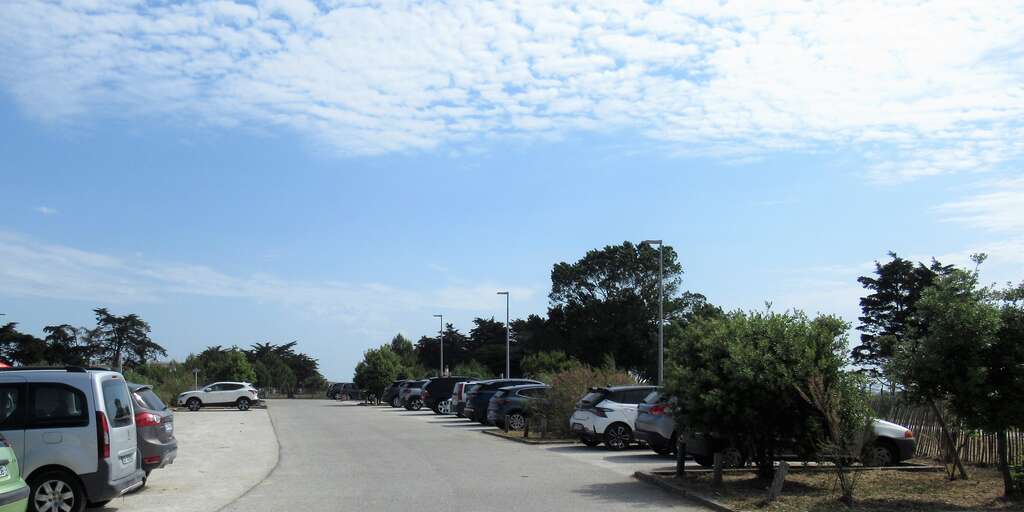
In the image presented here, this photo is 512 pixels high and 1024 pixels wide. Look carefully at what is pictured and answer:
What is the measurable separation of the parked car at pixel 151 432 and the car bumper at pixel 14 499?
4.05 meters

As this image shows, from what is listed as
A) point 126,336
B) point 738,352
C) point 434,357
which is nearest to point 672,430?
point 738,352

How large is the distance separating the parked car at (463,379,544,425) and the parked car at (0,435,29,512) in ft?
83.9

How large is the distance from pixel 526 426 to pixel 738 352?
43.3 ft

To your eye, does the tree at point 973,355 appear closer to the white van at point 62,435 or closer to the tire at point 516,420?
the white van at point 62,435

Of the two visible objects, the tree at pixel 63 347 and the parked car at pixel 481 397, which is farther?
the tree at pixel 63 347

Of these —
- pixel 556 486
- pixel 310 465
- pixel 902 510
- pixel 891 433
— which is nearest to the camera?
pixel 902 510

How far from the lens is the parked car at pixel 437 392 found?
148 feet

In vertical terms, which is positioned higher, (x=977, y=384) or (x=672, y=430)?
(x=977, y=384)

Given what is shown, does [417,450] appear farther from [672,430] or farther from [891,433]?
[891,433]

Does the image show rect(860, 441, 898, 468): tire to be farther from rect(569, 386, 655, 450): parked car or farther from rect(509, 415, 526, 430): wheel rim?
rect(509, 415, 526, 430): wheel rim

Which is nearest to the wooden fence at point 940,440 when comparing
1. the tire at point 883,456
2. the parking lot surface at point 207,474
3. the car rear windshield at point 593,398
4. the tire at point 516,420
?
the tire at point 883,456

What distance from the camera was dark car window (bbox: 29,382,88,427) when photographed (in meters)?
11.3

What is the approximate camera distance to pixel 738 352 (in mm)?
13688

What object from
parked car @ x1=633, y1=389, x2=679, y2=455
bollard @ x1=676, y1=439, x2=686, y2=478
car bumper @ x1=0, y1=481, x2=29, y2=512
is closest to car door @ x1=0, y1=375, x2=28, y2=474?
car bumper @ x1=0, y1=481, x2=29, y2=512
